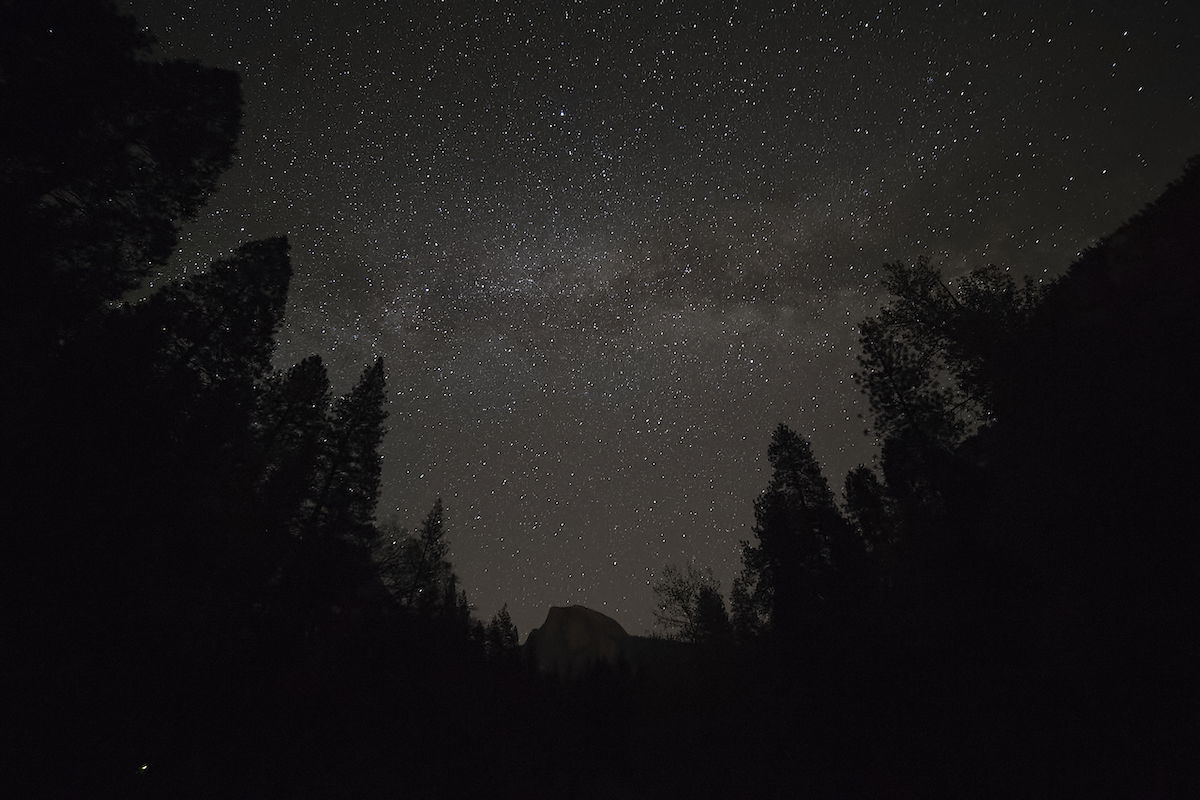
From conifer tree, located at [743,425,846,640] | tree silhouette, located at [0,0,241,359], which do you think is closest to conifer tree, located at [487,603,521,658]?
conifer tree, located at [743,425,846,640]

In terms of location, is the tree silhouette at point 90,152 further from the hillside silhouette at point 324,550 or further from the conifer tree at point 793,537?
the conifer tree at point 793,537

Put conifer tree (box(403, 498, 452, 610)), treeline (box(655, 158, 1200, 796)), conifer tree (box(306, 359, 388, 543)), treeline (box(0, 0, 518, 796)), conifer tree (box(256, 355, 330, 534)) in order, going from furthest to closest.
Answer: conifer tree (box(403, 498, 452, 610))
conifer tree (box(306, 359, 388, 543))
conifer tree (box(256, 355, 330, 534))
treeline (box(655, 158, 1200, 796))
treeline (box(0, 0, 518, 796))

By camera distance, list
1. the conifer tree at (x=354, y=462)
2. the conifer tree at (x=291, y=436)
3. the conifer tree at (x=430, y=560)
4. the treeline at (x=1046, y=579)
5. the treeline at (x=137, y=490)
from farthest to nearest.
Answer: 1. the conifer tree at (x=430, y=560)
2. the conifer tree at (x=354, y=462)
3. the conifer tree at (x=291, y=436)
4. the treeline at (x=1046, y=579)
5. the treeline at (x=137, y=490)

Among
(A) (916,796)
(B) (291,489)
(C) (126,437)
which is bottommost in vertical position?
(A) (916,796)

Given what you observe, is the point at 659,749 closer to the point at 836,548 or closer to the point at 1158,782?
the point at 836,548

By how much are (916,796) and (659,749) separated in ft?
55.9

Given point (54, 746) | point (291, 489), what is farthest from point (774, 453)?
point (54, 746)

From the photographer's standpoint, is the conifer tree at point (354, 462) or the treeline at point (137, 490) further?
the conifer tree at point (354, 462)

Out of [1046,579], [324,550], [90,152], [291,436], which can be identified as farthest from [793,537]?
[90,152]

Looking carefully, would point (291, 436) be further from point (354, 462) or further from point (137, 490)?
point (137, 490)

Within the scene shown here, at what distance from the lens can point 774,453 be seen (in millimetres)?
33781

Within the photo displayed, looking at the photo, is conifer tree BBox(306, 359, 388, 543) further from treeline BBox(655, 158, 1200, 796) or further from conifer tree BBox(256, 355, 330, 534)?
treeline BBox(655, 158, 1200, 796)

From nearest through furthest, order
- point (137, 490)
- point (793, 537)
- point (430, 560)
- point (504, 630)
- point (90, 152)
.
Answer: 1. point (137, 490)
2. point (90, 152)
3. point (793, 537)
4. point (430, 560)
5. point (504, 630)

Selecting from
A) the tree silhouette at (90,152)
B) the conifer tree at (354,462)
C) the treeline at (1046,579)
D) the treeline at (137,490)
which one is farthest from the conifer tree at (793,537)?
the tree silhouette at (90,152)
